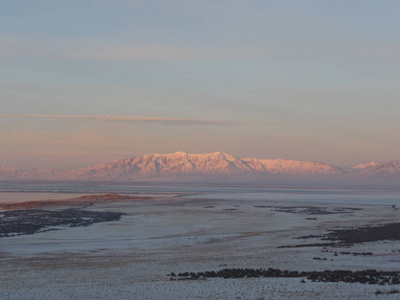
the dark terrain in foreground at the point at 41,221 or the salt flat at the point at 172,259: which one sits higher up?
the salt flat at the point at 172,259

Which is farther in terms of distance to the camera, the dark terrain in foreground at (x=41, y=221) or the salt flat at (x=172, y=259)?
the dark terrain in foreground at (x=41, y=221)

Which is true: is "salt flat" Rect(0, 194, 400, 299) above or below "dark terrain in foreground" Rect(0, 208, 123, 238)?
above

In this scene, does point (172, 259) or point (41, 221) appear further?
point (41, 221)

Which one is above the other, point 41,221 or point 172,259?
point 172,259

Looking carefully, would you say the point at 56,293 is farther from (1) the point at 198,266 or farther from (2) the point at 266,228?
(2) the point at 266,228

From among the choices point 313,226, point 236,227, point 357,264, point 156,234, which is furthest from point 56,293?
point 313,226

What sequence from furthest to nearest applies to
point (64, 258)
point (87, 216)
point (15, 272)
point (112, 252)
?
point (87, 216) → point (112, 252) → point (64, 258) → point (15, 272)

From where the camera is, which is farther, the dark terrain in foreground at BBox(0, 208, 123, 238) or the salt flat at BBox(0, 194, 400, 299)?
the dark terrain in foreground at BBox(0, 208, 123, 238)

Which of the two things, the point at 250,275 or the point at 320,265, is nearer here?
the point at 250,275
